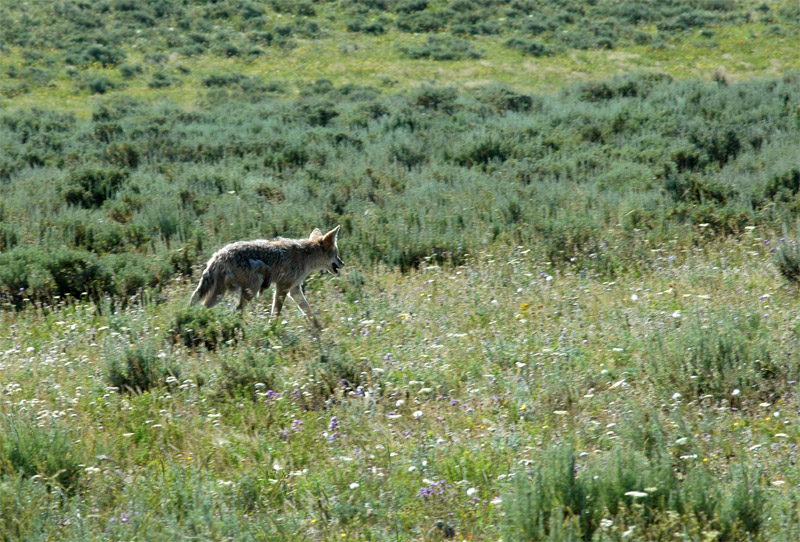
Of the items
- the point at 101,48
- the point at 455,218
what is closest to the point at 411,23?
the point at 101,48

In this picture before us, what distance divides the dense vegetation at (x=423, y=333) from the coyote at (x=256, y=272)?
0.75 ft

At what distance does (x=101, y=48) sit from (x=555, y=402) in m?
40.5

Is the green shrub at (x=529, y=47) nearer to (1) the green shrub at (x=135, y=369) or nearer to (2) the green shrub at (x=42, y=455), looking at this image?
(1) the green shrub at (x=135, y=369)

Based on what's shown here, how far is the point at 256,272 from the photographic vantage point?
743 centimetres

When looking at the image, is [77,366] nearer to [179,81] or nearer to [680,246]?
[680,246]

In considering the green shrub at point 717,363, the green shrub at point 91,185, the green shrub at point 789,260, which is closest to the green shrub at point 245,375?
the green shrub at point 717,363

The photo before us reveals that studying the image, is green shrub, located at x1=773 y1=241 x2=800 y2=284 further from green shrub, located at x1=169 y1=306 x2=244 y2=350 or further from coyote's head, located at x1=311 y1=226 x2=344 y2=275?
green shrub, located at x1=169 y1=306 x2=244 y2=350

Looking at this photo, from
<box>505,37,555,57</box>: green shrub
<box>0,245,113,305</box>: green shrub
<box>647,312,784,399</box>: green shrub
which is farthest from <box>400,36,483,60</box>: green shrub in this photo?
<box>647,312,784,399</box>: green shrub

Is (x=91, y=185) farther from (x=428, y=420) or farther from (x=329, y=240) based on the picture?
(x=428, y=420)

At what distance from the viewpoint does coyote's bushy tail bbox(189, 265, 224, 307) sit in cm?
736

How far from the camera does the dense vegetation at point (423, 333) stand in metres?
3.71

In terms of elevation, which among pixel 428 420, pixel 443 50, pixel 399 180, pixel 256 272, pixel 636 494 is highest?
pixel 443 50

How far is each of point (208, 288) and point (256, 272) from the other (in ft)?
1.56

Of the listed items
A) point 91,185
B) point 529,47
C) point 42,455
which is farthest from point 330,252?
point 529,47
